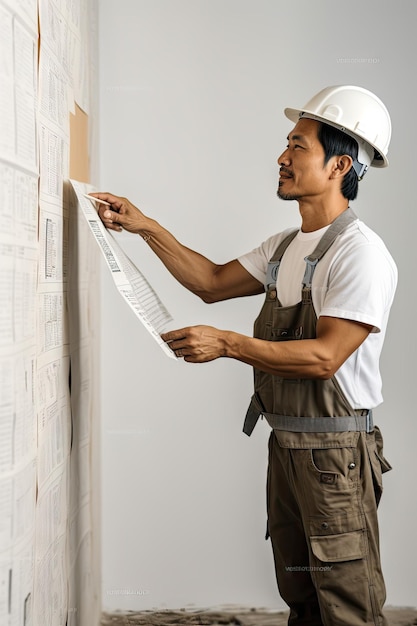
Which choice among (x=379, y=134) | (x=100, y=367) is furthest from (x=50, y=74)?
(x=100, y=367)

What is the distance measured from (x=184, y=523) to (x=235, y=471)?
268 millimetres

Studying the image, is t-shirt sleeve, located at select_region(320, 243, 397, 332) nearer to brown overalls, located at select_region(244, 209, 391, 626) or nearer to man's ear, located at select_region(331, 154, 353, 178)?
brown overalls, located at select_region(244, 209, 391, 626)

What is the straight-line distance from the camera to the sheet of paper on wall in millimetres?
1655

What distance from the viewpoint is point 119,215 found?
203 centimetres

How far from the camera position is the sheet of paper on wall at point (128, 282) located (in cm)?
166

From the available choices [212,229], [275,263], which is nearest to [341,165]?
[275,263]

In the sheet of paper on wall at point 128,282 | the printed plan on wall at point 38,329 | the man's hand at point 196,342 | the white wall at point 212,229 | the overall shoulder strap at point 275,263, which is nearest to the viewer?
the printed plan on wall at point 38,329

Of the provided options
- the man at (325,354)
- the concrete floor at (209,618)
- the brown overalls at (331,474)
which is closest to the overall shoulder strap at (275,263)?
the man at (325,354)

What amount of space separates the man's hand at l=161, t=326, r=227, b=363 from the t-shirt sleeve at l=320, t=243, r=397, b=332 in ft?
0.88

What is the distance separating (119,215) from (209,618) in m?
1.58

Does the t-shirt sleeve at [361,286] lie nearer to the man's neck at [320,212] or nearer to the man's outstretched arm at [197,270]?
the man's neck at [320,212]

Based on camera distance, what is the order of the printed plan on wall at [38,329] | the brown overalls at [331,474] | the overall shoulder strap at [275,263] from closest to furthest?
the printed plan on wall at [38,329] < the brown overalls at [331,474] < the overall shoulder strap at [275,263]

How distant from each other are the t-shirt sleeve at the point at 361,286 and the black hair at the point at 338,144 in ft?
0.85

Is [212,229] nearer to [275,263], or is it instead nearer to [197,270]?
[197,270]
